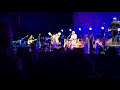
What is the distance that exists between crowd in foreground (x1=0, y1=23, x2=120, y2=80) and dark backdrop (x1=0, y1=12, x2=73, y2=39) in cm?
10

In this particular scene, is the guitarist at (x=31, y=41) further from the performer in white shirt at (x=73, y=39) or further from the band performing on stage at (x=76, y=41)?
the performer in white shirt at (x=73, y=39)

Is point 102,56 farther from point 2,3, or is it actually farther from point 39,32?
point 2,3

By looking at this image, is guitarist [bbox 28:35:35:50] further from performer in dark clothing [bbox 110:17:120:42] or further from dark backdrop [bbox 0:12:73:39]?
performer in dark clothing [bbox 110:17:120:42]

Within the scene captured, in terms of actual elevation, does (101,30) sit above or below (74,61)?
→ above

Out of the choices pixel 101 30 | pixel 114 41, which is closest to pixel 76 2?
pixel 101 30

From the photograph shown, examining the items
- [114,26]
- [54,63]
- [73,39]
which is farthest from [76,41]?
[114,26]

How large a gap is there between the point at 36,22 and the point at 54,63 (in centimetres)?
46

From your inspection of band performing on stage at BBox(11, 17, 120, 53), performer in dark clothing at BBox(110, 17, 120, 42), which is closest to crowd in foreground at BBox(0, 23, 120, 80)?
band performing on stage at BBox(11, 17, 120, 53)

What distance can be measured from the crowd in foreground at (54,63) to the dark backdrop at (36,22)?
0.10 metres

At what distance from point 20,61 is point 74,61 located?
0.54 metres

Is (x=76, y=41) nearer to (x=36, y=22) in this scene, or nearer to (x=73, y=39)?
Answer: (x=73, y=39)

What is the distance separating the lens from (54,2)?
2145mm

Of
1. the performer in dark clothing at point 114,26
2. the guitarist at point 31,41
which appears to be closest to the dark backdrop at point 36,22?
the guitarist at point 31,41

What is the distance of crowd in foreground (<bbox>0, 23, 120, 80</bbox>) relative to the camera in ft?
6.42
